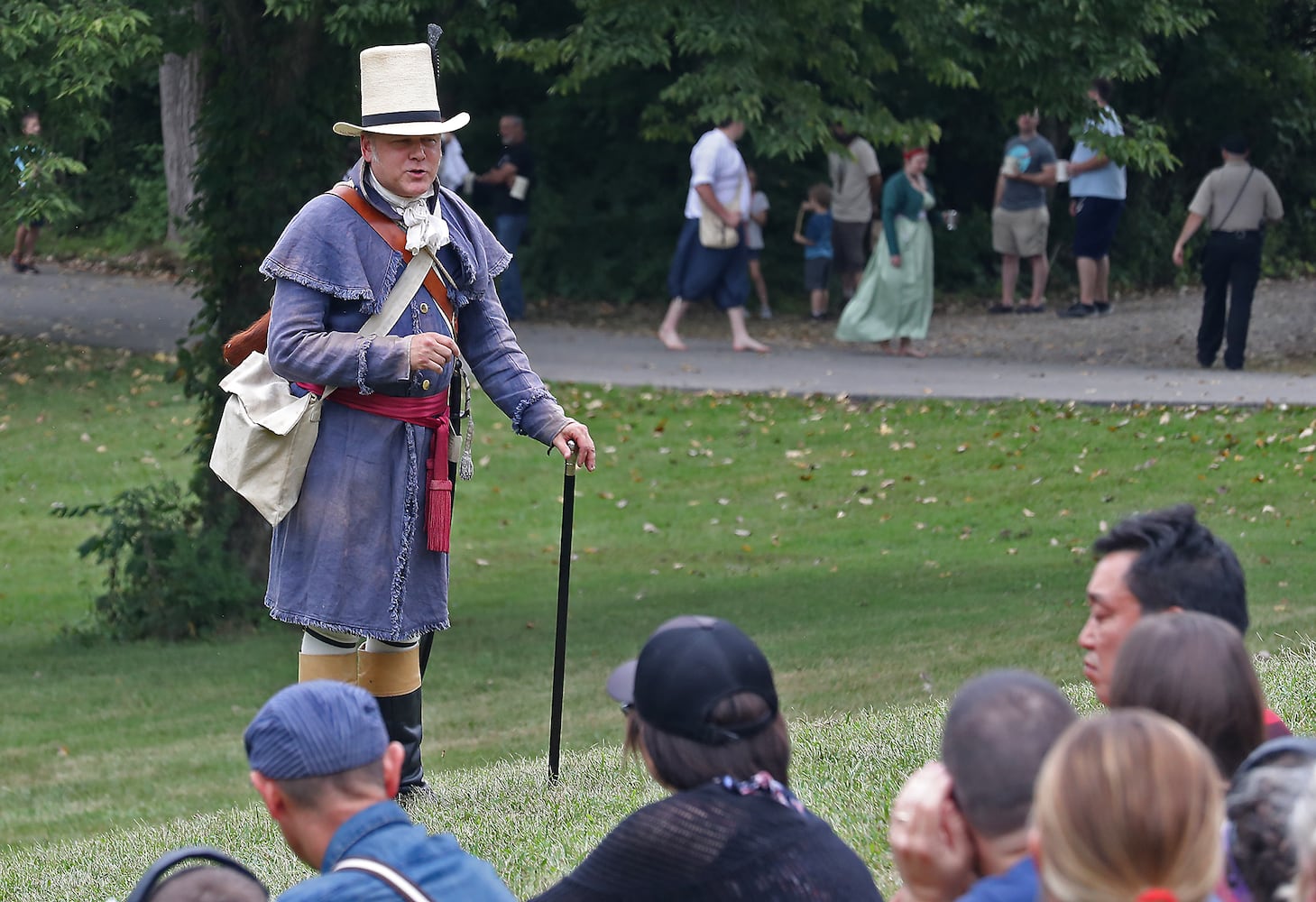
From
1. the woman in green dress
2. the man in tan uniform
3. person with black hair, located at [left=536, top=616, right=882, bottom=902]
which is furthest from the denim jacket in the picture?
the woman in green dress

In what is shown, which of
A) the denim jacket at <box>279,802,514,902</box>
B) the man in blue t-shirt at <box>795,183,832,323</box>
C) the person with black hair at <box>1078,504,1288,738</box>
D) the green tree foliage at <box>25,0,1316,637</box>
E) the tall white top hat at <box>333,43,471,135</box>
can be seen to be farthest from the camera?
the man in blue t-shirt at <box>795,183,832,323</box>

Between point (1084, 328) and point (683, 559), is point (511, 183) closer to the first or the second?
point (1084, 328)

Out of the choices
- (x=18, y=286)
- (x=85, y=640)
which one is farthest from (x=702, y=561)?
(x=18, y=286)

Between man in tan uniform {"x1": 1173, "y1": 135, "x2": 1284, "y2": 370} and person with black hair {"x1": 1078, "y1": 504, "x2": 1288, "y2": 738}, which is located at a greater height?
man in tan uniform {"x1": 1173, "y1": 135, "x2": 1284, "y2": 370}

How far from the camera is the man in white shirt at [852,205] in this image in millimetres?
19203

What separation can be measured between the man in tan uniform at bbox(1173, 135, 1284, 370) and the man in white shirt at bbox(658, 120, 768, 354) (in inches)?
152

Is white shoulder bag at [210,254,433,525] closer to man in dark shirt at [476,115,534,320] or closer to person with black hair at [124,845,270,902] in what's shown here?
person with black hair at [124,845,270,902]

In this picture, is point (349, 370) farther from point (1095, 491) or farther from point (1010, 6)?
point (1095, 491)

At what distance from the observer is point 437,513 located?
16.3 ft

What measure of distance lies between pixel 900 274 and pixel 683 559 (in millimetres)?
6143

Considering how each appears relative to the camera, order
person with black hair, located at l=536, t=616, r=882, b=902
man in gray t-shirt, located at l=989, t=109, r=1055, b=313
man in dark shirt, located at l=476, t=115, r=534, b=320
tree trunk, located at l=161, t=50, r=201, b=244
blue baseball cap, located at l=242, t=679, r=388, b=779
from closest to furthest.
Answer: blue baseball cap, located at l=242, t=679, r=388, b=779
person with black hair, located at l=536, t=616, r=882, b=902
man in dark shirt, located at l=476, t=115, r=534, b=320
man in gray t-shirt, located at l=989, t=109, r=1055, b=313
tree trunk, located at l=161, t=50, r=201, b=244

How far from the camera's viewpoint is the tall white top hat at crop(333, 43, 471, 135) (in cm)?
486

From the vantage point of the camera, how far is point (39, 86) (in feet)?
26.3

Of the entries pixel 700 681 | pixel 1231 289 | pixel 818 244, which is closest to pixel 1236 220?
pixel 1231 289
